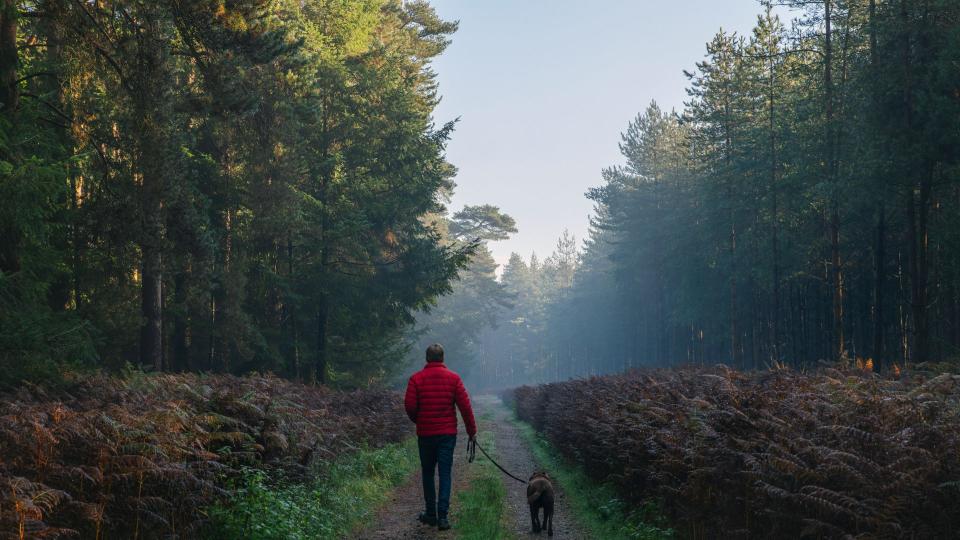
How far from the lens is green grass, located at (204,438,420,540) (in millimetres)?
8211

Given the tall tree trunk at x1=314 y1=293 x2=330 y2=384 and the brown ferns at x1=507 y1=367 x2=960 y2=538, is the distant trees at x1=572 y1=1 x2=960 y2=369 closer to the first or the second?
the brown ferns at x1=507 y1=367 x2=960 y2=538

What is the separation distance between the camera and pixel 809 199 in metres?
34.9

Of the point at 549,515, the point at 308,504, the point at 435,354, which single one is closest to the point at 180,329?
the point at 308,504

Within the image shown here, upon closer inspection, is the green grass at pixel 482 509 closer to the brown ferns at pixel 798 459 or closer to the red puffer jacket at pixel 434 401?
the red puffer jacket at pixel 434 401

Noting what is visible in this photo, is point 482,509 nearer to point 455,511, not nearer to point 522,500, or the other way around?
point 455,511

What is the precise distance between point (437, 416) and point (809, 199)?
30.5 meters

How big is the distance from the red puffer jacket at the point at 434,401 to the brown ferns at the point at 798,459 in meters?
2.92

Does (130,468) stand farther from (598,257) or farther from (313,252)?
(598,257)

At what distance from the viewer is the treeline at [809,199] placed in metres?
23.3

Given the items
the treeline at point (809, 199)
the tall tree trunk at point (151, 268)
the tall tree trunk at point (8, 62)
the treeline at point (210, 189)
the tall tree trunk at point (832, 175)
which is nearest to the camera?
the tall tree trunk at point (8, 62)

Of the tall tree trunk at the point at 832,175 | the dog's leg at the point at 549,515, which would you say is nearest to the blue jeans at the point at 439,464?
the dog's leg at the point at 549,515

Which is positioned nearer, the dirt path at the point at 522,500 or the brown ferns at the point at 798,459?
the brown ferns at the point at 798,459

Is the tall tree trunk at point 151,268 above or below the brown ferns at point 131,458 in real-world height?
above

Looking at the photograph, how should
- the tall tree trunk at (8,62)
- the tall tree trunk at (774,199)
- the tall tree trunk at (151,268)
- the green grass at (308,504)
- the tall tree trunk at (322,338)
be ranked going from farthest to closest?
the tall tree trunk at (774,199), the tall tree trunk at (322,338), the tall tree trunk at (151,268), the tall tree trunk at (8,62), the green grass at (308,504)
